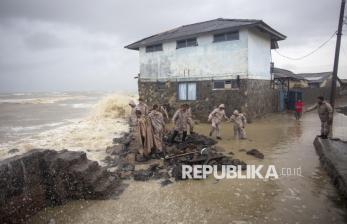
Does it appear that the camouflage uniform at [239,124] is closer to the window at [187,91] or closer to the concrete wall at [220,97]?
the concrete wall at [220,97]

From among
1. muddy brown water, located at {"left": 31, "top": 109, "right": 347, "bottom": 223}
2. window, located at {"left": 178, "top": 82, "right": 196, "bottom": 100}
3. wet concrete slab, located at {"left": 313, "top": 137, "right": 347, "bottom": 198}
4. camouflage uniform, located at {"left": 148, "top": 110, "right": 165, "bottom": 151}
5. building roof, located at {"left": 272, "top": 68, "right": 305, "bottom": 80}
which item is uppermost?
building roof, located at {"left": 272, "top": 68, "right": 305, "bottom": 80}

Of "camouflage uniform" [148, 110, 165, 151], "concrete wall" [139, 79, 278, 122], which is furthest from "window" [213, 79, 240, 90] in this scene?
"camouflage uniform" [148, 110, 165, 151]

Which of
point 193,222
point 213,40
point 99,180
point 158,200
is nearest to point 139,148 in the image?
point 99,180

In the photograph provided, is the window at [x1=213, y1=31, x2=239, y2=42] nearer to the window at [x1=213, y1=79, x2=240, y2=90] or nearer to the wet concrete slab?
the window at [x1=213, y1=79, x2=240, y2=90]

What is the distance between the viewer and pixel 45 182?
577cm

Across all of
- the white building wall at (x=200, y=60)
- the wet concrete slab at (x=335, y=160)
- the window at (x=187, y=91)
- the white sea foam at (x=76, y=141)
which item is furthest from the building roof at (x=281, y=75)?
the white sea foam at (x=76, y=141)

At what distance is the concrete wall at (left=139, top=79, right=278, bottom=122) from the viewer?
16.5 m

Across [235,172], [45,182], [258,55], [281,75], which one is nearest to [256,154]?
[235,172]

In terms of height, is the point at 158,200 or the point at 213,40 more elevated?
the point at 213,40

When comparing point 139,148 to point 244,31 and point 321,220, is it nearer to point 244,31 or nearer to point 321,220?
point 321,220

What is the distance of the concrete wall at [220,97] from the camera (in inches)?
649

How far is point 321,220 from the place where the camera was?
478 cm

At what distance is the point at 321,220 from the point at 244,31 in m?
13.5

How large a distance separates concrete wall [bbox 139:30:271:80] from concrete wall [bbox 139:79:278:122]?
669 millimetres
